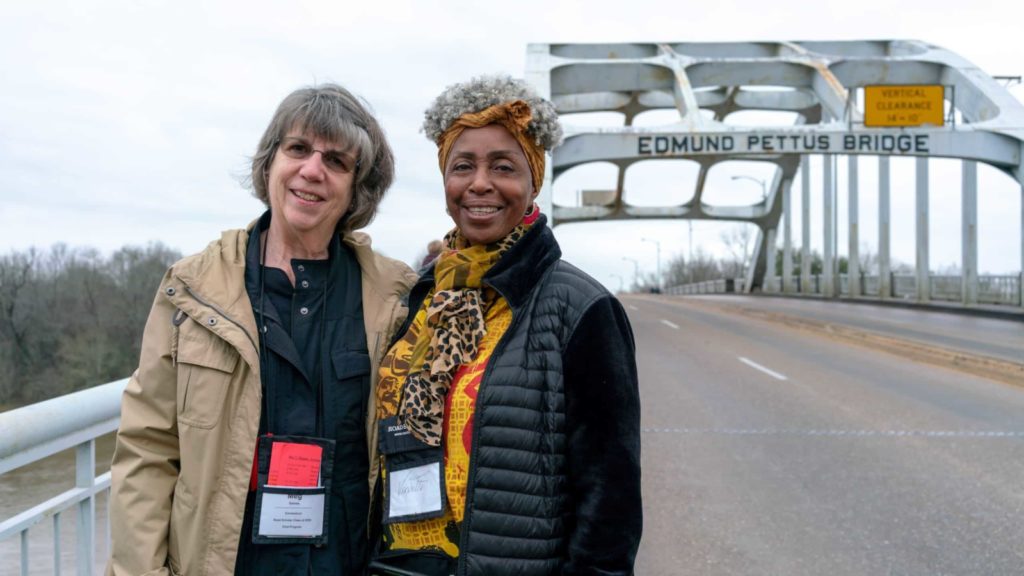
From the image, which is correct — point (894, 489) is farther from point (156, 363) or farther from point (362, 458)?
point (156, 363)

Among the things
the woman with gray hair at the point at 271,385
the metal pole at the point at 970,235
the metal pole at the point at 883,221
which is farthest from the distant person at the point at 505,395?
the metal pole at the point at 883,221

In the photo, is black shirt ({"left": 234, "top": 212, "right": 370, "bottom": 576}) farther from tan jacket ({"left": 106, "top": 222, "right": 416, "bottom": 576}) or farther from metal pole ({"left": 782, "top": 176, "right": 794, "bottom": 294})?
metal pole ({"left": 782, "top": 176, "right": 794, "bottom": 294})

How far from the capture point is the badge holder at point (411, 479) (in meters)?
2.00

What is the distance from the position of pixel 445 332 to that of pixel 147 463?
82 cm

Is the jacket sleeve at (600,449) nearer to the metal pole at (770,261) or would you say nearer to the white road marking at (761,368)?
the white road marking at (761,368)

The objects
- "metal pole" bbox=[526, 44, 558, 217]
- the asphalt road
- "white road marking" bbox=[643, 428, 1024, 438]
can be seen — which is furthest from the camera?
"metal pole" bbox=[526, 44, 558, 217]

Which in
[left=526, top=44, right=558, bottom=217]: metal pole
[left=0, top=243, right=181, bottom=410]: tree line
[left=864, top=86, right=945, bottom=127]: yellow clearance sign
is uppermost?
[left=526, top=44, right=558, bottom=217]: metal pole

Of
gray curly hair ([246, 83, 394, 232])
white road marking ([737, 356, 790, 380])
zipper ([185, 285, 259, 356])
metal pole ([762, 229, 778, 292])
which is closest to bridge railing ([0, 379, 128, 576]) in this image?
zipper ([185, 285, 259, 356])

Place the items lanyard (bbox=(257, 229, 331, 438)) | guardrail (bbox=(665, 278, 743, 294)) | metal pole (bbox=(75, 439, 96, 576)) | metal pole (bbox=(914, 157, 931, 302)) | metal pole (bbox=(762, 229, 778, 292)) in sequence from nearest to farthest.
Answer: lanyard (bbox=(257, 229, 331, 438))
metal pole (bbox=(75, 439, 96, 576))
metal pole (bbox=(914, 157, 931, 302))
metal pole (bbox=(762, 229, 778, 292))
guardrail (bbox=(665, 278, 743, 294))

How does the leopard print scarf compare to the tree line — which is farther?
the tree line

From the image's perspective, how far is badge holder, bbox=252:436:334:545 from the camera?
6.91 feet

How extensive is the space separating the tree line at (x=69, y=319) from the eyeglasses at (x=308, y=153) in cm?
4111

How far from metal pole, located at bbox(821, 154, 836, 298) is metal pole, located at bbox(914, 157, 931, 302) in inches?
291

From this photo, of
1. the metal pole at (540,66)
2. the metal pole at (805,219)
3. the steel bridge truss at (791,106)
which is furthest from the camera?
the metal pole at (805,219)
